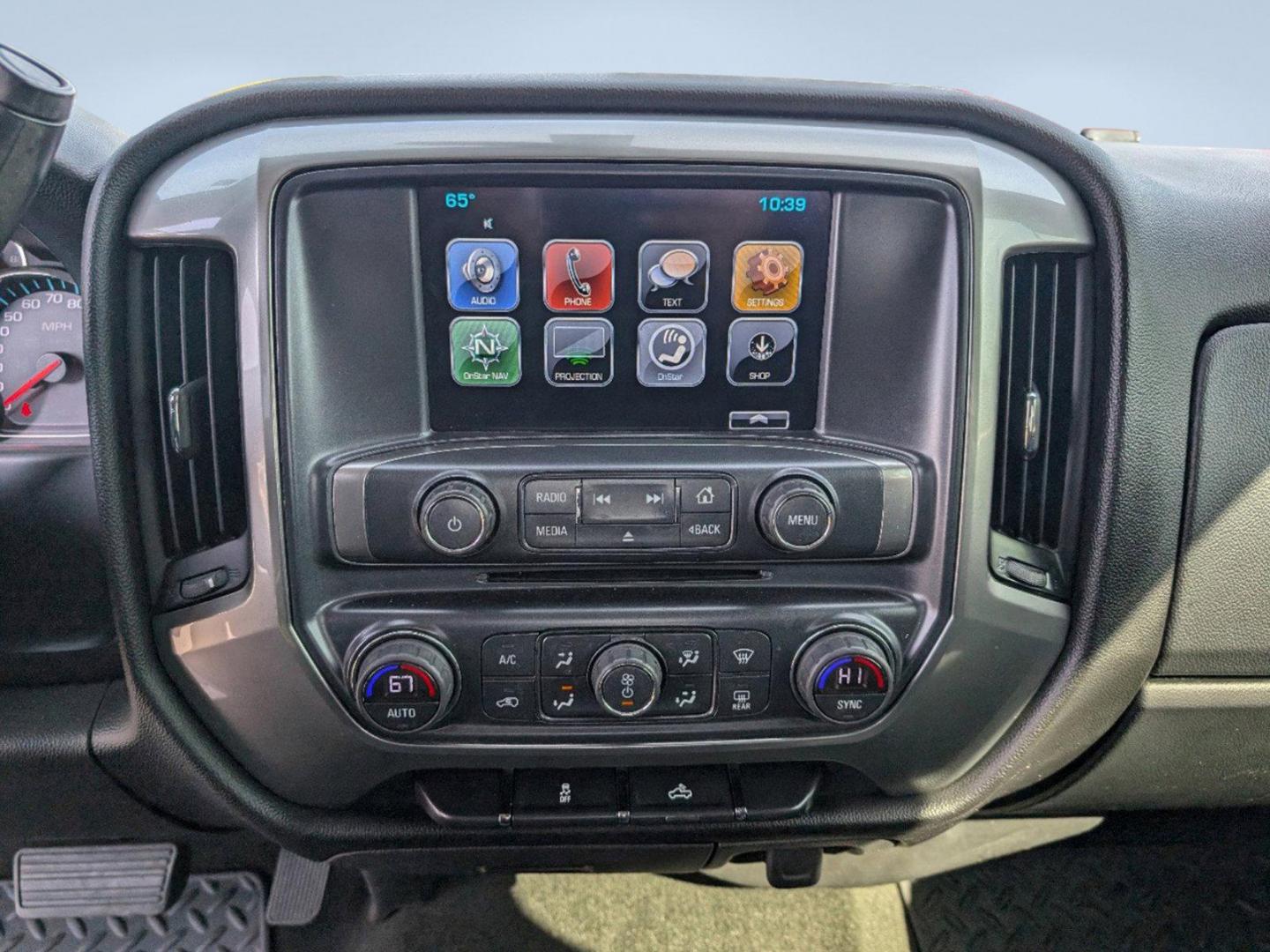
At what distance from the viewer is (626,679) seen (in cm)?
108

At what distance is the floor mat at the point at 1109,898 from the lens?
173 cm

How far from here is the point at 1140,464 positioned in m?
1.12

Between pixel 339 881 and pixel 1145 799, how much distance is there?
134 cm

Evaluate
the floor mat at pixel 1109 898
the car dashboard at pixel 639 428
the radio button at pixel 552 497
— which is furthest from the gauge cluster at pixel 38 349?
the floor mat at pixel 1109 898

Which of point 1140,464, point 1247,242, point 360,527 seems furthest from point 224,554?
point 1247,242

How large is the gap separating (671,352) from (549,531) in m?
0.25

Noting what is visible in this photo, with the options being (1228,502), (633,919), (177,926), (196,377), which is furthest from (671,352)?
(177,926)

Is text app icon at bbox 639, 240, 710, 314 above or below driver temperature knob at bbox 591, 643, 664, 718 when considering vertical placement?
above

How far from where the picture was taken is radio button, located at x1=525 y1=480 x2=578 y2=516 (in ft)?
3.49

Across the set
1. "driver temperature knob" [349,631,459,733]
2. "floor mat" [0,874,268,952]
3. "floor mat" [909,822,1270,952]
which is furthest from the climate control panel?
"floor mat" [909,822,1270,952]

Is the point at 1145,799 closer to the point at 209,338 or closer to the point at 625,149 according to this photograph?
the point at 625,149

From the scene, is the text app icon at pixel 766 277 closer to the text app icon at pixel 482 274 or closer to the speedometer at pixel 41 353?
the text app icon at pixel 482 274

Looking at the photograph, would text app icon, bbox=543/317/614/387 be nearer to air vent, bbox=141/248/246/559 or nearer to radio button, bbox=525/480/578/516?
radio button, bbox=525/480/578/516

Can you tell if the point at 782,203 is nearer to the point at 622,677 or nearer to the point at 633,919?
the point at 622,677
